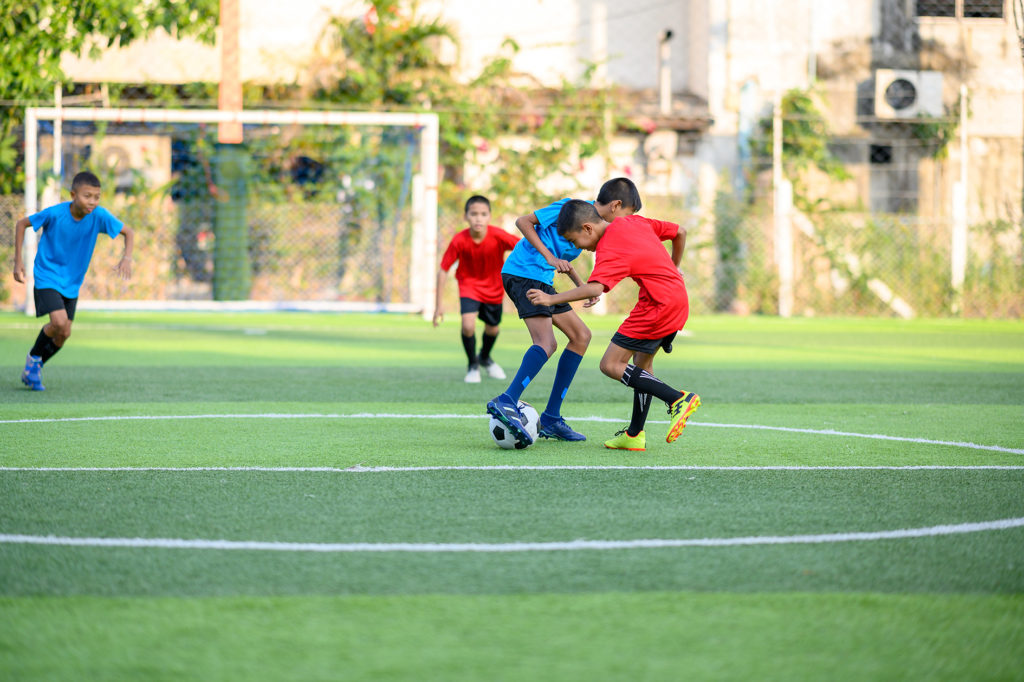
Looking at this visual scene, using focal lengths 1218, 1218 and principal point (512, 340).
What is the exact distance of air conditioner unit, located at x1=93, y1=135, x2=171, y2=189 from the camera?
62.5 ft

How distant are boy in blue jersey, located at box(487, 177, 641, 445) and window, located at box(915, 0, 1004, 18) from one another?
17505 millimetres

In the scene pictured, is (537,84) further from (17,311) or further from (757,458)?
(757,458)

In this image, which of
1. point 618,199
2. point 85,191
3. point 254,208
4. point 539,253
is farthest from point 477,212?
point 254,208

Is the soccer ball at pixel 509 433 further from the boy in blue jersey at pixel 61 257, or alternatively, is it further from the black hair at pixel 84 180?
the black hair at pixel 84 180

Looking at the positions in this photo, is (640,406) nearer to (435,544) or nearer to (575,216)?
(575,216)

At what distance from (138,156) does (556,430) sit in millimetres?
14664

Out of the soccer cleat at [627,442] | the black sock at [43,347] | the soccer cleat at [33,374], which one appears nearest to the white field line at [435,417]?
the soccer cleat at [627,442]

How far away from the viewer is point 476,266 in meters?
9.70

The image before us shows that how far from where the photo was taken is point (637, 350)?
19.7ft

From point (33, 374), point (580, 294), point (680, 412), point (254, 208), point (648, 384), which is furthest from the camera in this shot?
point (254, 208)

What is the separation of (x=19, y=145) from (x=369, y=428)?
14.9 m

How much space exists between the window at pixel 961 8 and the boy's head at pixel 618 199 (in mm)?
18479

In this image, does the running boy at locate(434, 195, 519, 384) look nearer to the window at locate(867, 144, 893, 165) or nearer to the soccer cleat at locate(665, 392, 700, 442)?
the soccer cleat at locate(665, 392, 700, 442)

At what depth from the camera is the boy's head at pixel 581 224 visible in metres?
6.11
